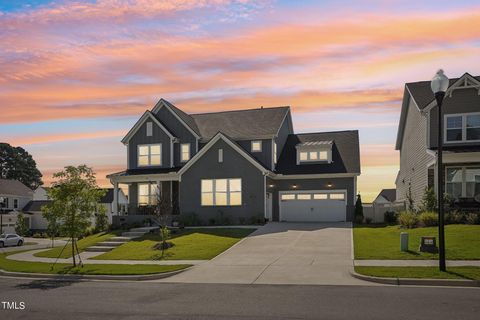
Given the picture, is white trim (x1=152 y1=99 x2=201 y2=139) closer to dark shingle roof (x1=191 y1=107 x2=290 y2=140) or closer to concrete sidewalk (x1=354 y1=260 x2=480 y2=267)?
dark shingle roof (x1=191 y1=107 x2=290 y2=140)

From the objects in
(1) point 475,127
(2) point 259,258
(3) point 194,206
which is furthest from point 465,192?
(3) point 194,206

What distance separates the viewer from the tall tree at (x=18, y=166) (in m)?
104

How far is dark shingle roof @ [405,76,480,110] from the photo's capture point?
3183cm

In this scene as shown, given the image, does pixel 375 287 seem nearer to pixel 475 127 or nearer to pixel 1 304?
pixel 1 304

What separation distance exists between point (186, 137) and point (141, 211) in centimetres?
673

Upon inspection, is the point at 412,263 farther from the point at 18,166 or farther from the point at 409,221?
the point at 18,166

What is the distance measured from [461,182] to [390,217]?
5.23 m

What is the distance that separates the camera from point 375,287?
13727 mm

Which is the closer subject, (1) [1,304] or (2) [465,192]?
(1) [1,304]

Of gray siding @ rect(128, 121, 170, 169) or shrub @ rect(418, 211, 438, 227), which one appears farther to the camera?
gray siding @ rect(128, 121, 170, 169)

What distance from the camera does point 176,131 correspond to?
3875 cm

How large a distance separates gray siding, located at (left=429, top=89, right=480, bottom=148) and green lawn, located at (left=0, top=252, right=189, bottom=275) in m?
19.2

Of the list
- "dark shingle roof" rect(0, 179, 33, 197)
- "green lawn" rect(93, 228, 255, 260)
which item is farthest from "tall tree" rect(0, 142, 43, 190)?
"green lawn" rect(93, 228, 255, 260)

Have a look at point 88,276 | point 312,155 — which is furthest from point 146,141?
point 88,276
